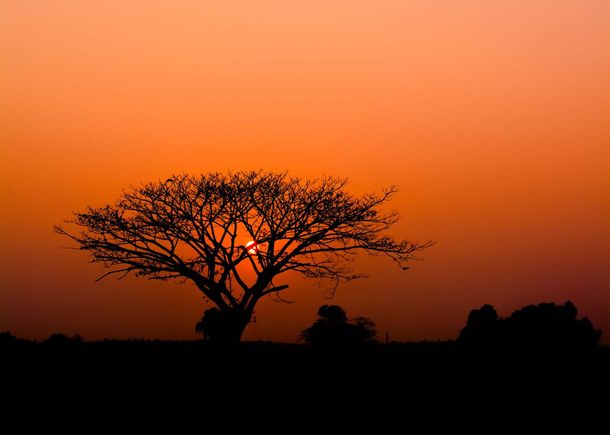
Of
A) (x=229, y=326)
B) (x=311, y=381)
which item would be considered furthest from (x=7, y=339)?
(x=311, y=381)

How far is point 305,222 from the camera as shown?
39250 millimetres

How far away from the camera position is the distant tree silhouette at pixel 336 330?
133ft

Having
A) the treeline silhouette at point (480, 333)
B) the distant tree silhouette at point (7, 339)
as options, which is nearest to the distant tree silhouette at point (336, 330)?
the treeline silhouette at point (480, 333)

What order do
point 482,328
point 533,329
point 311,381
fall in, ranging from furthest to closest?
point 482,328
point 533,329
point 311,381

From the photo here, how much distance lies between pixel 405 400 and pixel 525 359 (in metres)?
7.75

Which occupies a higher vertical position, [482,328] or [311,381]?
[482,328]

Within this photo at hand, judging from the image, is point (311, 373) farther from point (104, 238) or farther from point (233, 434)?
point (104, 238)

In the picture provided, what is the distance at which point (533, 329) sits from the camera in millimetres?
36375

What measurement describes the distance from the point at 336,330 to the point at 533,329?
9833mm

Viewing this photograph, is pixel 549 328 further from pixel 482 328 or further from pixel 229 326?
pixel 229 326

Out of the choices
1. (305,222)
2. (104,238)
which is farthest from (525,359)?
(104,238)

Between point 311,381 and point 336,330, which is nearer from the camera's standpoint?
point 311,381

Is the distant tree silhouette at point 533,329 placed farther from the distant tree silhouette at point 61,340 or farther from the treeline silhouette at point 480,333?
the distant tree silhouette at point 61,340

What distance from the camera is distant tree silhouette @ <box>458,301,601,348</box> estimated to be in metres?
34.2
